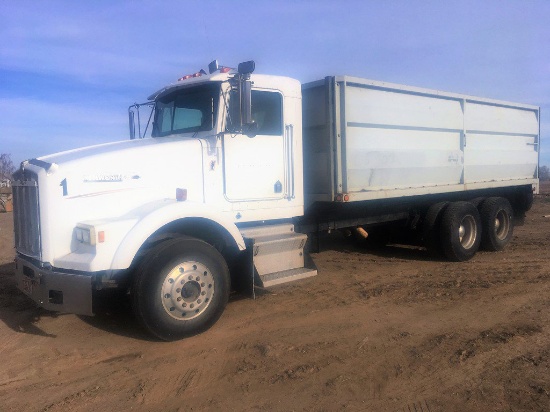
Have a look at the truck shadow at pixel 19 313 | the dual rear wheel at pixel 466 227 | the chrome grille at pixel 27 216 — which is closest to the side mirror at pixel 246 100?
the chrome grille at pixel 27 216

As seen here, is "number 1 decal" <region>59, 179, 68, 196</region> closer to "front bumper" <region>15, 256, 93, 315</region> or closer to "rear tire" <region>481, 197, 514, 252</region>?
"front bumper" <region>15, 256, 93, 315</region>

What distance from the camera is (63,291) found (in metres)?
4.17

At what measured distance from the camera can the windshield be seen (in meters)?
5.29

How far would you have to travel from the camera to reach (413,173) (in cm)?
741

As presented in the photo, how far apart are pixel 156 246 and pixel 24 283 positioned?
1466 millimetres

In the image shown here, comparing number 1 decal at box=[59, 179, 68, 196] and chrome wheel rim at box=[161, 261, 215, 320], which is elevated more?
number 1 decal at box=[59, 179, 68, 196]

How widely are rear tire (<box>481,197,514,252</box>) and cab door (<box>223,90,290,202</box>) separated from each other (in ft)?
15.8

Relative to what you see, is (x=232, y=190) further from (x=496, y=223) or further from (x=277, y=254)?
(x=496, y=223)

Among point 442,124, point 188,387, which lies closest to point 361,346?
point 188,387

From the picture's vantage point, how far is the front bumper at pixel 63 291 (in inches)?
162

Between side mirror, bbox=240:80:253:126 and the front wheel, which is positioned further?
side mirror, bbox=240:80:253:126

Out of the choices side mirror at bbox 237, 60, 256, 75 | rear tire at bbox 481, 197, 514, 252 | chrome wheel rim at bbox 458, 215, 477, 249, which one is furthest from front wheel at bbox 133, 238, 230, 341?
rear tire at bbox 481, 197, 514, 252

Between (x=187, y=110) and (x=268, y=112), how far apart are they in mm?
977

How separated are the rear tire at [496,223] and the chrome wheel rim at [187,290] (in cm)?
608
